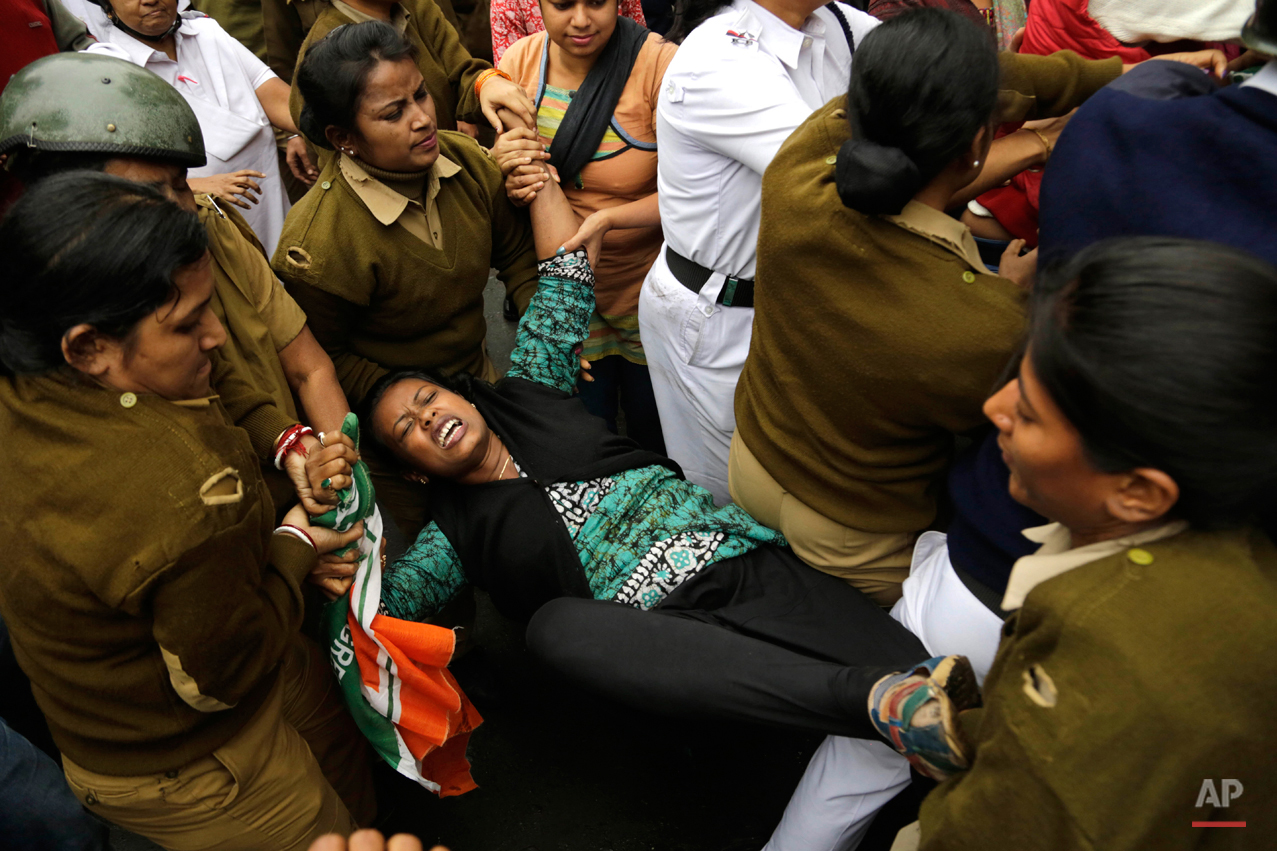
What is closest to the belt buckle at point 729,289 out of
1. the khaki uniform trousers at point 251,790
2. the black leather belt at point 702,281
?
the black leather belt at point 702,281

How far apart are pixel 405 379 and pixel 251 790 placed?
3.59 ft

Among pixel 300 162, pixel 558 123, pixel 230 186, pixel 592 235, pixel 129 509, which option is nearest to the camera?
pixel 129 509

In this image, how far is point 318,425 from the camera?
220cm

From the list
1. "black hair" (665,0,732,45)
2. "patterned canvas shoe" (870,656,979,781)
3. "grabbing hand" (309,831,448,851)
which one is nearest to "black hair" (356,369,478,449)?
"black hair" (665,0,732,45)

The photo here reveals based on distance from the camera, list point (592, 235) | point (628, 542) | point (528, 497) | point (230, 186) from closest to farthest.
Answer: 1. point (628, 542)
2. point (528, 497)
3. point (230, 186)
4. point (592, 235)

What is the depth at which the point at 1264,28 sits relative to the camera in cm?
120

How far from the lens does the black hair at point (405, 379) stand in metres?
2.37

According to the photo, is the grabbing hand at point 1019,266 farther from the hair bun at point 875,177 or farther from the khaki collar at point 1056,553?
the khaki collar at point 1056,553

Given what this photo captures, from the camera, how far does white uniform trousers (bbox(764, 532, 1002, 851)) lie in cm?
160

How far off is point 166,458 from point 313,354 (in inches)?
34.9

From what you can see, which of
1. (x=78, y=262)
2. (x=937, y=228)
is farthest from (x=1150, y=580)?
(x=78, y=262)

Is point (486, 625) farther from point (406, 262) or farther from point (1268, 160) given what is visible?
point (1268, 160)

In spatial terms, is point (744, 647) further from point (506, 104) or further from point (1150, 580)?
point (506, 104)

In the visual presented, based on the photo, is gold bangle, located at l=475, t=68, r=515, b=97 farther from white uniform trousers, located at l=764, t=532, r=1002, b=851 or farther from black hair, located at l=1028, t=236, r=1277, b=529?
black hair, located at l=1028, t=236, r=1277, b=529
